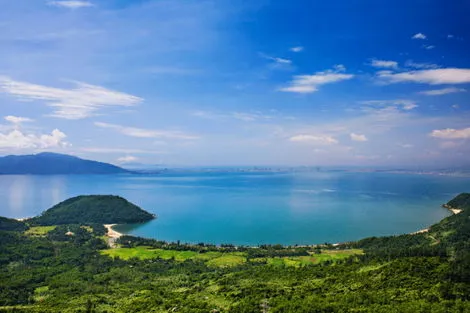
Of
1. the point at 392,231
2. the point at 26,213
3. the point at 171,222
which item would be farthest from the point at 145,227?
the point at 392,231

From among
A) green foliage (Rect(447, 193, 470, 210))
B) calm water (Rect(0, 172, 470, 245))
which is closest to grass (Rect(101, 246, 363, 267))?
calm water (Rect(0, 172, 470, 245))

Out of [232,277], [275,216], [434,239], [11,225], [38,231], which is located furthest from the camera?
[275,216]

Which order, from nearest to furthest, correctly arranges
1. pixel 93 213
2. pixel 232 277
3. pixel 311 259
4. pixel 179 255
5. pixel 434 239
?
pixel 232 277
pixel 311 259
pixel 179 255
pixel 434 239
pixel 93 213

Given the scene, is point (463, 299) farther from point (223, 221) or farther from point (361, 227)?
point (223, 221)

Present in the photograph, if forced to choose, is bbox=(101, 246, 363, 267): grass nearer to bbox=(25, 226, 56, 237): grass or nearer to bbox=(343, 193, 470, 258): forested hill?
bbox=(343, 193, 470, 258): forested hill

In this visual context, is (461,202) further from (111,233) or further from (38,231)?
(38,231)

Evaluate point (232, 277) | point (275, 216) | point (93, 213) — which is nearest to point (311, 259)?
point (232, 277)

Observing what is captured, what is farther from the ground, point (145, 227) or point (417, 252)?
point (417, 252)
